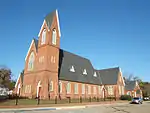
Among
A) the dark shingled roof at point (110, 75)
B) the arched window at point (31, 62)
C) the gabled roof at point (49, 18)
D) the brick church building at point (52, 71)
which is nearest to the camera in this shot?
the brick church building at point (52, 71)

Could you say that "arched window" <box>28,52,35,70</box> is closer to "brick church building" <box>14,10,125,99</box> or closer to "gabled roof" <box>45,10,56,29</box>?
"brick church building" <box>14,10,125,99</box>

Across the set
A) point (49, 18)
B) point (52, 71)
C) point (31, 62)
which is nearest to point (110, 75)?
point (52, 71)

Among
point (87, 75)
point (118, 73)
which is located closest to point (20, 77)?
point (87, 75)

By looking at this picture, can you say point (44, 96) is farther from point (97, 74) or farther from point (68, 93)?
point (97, 74)

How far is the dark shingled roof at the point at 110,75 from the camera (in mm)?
59037

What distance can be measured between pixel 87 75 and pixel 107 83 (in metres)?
9.68

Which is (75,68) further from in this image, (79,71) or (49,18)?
(49,18)

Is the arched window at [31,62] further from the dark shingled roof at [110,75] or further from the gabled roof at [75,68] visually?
the dark shingled roof at [110,75]

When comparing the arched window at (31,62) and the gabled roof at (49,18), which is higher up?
the gabled roof at (49,18)

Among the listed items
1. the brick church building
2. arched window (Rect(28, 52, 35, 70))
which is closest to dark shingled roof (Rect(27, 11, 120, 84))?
the brick church building

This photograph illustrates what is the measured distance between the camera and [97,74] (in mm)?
62094

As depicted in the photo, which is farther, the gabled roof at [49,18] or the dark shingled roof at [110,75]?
the dark shingled roof at [110,75]

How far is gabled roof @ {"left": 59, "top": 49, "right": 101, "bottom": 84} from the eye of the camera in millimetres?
44616

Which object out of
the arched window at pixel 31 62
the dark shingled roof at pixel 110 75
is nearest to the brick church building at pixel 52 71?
the arched window at pixel 31 62
